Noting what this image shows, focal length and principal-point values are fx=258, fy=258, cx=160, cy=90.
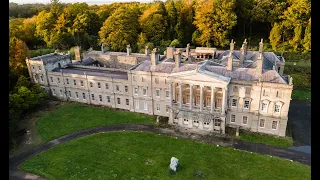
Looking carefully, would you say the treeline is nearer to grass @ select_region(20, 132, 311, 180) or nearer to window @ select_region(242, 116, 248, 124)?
window @ select_region(242, 116, 248, 124)

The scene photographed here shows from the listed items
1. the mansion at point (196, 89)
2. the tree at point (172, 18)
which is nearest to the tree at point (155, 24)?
the tree at point (172, 18)

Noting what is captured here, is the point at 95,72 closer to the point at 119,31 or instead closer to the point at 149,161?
the point at 149,161

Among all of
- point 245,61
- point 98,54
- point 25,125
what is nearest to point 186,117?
point 245,61

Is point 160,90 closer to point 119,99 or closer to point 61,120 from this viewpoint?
point 119,99

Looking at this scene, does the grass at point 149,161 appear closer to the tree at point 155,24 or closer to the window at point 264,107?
the window at point 264,107

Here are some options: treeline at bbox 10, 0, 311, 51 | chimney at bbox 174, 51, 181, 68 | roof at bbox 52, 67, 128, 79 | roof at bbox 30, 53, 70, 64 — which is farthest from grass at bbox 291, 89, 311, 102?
roof at bbox 30, 53, 70, 64

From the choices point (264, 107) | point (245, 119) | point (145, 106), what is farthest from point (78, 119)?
point (264, 107)
